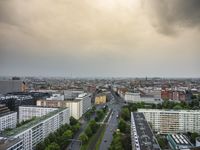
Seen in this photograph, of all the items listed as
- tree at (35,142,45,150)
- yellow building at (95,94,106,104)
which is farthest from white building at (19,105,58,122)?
yellow building at (95,94,106,104)

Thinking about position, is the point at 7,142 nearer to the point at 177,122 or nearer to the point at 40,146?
the point at 40,146

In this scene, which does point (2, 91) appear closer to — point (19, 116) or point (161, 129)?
point (19, 116)

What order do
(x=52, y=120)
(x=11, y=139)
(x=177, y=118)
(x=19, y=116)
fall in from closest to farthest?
(x=11, y=139)
(x=52, y=120)
(x=177, y=118)
(x=19, y=116)

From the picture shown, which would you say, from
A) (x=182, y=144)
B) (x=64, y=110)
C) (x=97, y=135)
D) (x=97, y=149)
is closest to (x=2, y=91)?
(x=64, y=110)

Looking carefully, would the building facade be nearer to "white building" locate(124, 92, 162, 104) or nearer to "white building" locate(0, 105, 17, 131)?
"white building" locate(0, 105, 17, 131)

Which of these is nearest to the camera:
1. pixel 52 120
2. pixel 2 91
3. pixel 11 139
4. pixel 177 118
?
pixel 11 139

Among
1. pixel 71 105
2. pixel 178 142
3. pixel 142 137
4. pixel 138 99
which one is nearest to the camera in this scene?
pixel 142 137

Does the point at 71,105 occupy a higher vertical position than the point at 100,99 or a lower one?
higher

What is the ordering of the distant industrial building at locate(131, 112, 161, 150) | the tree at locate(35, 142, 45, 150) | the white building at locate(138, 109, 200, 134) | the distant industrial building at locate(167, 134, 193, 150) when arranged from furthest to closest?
the white building at locate(138, 109, 200, 134)
the distant industrial building at locate(167, 134, 193, 150)
the tree at locate(35, 142, 45, 150)
the distant industrial building at locate(131, 112, 161, 150)

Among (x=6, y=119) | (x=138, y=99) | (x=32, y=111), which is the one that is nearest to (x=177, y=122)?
(x=32, y=111)
